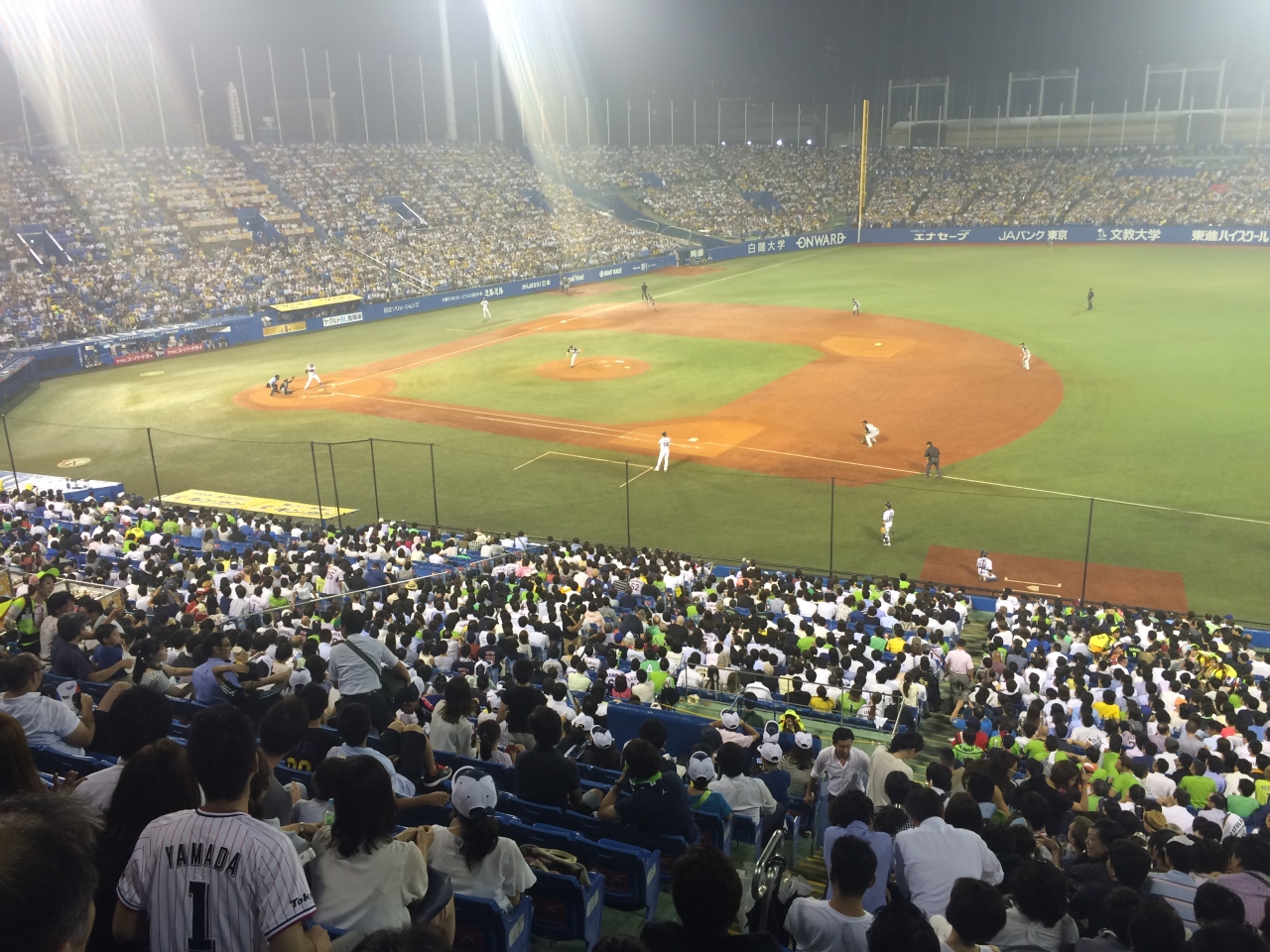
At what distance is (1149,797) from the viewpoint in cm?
1148

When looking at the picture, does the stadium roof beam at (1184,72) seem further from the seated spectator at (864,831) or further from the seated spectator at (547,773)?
the seated spectator at (547,773)

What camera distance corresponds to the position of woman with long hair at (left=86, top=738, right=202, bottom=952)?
511 cm

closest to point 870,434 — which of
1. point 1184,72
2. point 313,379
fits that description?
point 313,379

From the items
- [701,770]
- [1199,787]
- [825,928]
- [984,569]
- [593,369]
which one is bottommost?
[984,569]

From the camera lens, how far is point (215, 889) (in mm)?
4492

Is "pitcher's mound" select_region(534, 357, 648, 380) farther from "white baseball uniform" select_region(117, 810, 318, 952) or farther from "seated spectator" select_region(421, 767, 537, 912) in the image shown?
"white baseball uniform" select_region(117, 810, 318, 952)

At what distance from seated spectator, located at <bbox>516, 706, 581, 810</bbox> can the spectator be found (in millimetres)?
3417

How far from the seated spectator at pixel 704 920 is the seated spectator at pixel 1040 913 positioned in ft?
8.14

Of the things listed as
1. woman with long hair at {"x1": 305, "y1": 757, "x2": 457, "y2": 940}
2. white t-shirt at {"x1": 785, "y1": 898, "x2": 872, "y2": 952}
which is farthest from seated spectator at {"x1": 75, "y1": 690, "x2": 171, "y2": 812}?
white t-shirt at {"x1": 785, "y1": 898, "x2": 872, "y2": 952}

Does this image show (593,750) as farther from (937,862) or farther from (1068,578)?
(1068,578)

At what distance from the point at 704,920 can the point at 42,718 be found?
5789 millimetres

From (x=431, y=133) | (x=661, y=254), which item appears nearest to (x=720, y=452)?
(x=661, y=254)

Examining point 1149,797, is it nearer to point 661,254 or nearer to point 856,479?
point 856,479

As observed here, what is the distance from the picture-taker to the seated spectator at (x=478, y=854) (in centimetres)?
621
